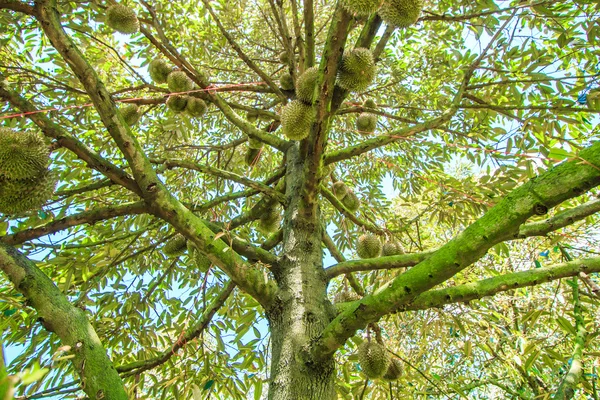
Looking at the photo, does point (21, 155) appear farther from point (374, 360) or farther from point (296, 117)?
Result: point (374, 360)

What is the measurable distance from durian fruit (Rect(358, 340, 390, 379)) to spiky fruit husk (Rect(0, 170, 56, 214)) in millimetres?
1909

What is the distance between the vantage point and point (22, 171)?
1.82 metres

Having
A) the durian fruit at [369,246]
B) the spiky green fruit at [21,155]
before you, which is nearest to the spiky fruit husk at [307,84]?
the durian fruit at [369,246]

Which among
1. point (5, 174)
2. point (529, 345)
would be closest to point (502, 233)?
→ point (529, 345)

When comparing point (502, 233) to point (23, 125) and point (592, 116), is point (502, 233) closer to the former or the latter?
point (592, 116)

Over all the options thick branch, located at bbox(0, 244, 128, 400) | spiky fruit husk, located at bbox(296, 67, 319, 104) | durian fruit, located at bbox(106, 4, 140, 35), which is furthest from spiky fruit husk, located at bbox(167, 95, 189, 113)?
thick branch, located at bbox(0, 244, 128, 400)

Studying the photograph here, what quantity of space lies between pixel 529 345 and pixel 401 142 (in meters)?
2.73

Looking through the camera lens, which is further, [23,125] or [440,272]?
[23,125]

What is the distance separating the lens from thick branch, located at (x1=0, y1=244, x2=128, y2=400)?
1234 mm

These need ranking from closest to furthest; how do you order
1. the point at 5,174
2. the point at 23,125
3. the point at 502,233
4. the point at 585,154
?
the point at 585,154
the point at 502,233
the point at 5,174
the point at 23,125

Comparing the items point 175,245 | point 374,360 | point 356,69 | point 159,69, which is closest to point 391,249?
point 374,360

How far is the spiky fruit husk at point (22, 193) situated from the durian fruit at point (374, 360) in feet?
6.26

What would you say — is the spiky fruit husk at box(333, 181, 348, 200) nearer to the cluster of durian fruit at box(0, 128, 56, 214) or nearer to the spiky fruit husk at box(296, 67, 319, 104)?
the spiky fruit husk at box(296, 67, 319, 104)

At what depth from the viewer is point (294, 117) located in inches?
89.3
